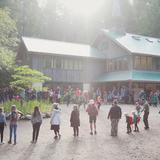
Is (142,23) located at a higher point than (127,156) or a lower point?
higher

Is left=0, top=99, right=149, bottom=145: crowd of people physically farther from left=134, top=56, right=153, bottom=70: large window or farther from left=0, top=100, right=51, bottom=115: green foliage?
left=134, top=56, right=153, bottom=70: large window

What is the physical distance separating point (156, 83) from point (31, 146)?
91.4 feet

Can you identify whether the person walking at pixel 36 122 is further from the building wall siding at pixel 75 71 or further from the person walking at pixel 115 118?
the building wall siding at pixel 75 71

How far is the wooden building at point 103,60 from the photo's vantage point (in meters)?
38.3

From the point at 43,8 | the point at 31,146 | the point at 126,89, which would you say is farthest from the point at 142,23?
the point at 31,146

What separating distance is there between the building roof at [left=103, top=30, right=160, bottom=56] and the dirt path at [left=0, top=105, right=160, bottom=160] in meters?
21.1

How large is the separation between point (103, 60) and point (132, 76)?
6870mm

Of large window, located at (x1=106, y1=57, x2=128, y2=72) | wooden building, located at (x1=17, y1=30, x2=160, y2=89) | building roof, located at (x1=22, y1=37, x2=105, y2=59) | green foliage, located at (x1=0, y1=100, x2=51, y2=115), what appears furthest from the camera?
large window, located at (x1=106, y1=57, x2=128, y2=72)

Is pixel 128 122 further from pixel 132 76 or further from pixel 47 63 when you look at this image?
pixel 47 63

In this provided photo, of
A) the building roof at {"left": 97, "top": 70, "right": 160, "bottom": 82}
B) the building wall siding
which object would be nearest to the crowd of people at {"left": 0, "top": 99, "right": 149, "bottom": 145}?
the building roof at {"left": 97, "top": 70, "right": 160, "bottom": 82}

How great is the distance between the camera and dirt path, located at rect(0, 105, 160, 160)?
12031mm

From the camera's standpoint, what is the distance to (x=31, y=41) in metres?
40.8

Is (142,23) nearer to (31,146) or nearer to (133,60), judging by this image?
(133,60)

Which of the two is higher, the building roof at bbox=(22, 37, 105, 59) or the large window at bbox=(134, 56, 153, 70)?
the building roof at bbox=(22, 37, 105, 59)
